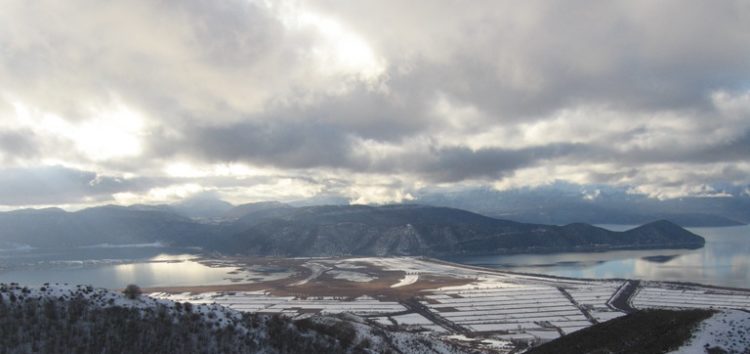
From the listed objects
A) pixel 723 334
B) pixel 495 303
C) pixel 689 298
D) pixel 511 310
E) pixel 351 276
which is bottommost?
pixel 689 298

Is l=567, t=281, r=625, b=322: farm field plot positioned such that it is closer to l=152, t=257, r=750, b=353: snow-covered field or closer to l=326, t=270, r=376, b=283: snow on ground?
l=152, t=257, r=750, b=353: snow-covered field

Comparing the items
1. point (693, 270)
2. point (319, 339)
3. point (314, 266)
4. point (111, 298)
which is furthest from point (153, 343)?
point (693, 270)

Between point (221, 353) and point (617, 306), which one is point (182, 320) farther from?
point (617, 306)

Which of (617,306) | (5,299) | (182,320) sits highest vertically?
(5,299)

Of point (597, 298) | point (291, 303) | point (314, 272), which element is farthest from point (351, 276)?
point (597, 298)

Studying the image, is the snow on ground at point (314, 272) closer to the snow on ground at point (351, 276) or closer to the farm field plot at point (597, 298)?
the snow on ground at point (351, 276)

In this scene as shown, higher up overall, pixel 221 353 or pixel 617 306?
pixel 221 353

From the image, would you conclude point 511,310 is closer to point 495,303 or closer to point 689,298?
point 495,303
